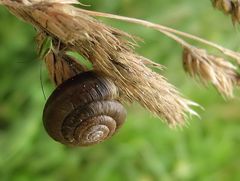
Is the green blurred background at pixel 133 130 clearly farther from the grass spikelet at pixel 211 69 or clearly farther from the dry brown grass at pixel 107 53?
the dry brown grass at pixel 107 53

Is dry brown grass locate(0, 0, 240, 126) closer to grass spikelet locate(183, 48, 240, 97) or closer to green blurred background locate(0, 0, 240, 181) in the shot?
grass spikelet locate(183, 48, 240, 97)

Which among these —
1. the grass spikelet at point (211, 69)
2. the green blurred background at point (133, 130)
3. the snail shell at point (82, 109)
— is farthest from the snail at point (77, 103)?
the green blurred background at point (133, 130)

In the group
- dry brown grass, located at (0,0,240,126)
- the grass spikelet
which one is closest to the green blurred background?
the grass spikelet

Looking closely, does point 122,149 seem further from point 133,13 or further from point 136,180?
point 133,13

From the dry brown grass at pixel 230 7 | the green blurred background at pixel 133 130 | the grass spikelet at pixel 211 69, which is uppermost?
the dry brown grass at pixel 230 7

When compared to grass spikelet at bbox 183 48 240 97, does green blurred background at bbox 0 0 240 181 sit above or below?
below

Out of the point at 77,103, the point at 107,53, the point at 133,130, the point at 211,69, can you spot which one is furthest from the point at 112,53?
the point at 133,130

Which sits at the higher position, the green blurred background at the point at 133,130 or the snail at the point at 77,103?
the snail at the point at 77,103
